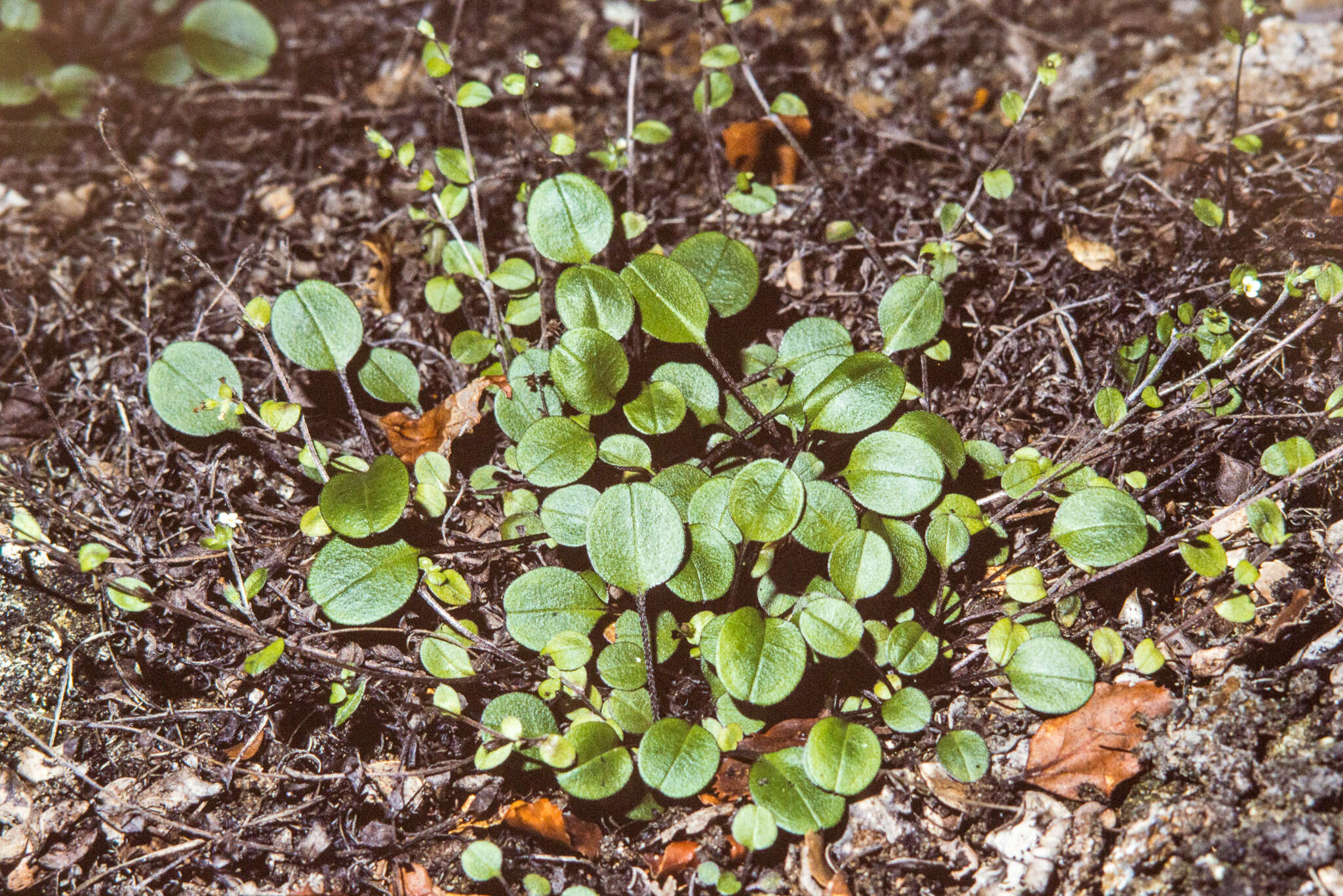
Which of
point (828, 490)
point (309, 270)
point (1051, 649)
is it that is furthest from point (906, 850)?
point (309, 270)

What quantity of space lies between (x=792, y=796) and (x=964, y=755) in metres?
0.40

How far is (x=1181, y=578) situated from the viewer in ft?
7.36

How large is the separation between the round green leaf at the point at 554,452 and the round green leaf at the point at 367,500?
32cm

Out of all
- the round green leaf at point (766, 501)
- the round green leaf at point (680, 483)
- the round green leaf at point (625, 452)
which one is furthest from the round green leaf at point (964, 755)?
the round green leaf at point (625, 452)

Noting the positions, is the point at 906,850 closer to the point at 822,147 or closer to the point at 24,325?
the point at 822,147

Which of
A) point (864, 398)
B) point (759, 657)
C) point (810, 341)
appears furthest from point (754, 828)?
point (810, 341)

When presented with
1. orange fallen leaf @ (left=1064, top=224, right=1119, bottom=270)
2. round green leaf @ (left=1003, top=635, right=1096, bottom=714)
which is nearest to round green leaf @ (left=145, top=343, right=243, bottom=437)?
round green leaf @ (left=1003, top=635, right=1096, bottom=714)

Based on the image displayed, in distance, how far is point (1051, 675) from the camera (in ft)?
6.48

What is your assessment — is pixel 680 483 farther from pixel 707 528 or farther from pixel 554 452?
pixel 554 452

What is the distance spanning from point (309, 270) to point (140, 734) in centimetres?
157

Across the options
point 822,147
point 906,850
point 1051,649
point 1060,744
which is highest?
point 822,147

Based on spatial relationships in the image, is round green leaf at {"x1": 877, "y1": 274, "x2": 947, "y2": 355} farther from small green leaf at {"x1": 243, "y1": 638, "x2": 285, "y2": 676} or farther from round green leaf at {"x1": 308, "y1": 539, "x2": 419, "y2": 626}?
small green leaf at {"x1": 243, "y1": 638, "x2": 285, "y2": 676}

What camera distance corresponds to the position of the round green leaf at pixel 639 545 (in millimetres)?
2072

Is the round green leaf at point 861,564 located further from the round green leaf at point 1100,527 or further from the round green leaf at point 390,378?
the round green leaf at point 390,378
